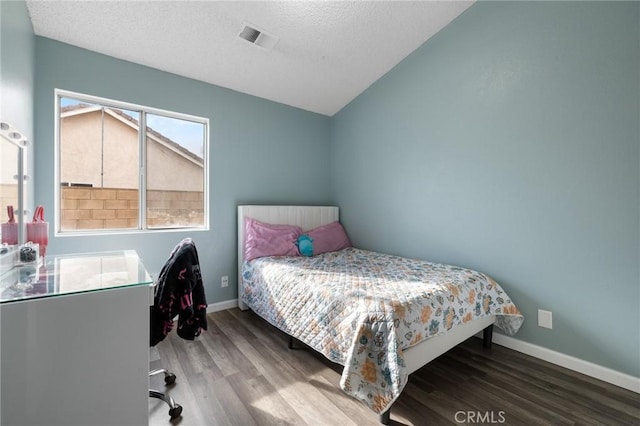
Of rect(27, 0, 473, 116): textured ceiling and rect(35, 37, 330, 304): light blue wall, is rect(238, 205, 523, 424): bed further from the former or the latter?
rect(27, 0, 473, 116): textured ceiling

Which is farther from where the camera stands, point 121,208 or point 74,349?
point 121,208

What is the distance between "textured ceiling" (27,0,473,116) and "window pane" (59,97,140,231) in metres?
0.54

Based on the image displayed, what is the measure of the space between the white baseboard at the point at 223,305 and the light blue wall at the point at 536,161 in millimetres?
1910

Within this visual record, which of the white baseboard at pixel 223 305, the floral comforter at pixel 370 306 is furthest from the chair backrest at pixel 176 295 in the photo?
the white baseboard at pixel 223 305

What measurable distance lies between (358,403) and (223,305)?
188cm

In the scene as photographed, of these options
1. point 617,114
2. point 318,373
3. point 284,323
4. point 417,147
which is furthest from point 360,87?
point 318,373

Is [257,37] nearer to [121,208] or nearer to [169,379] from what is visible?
[121,208]

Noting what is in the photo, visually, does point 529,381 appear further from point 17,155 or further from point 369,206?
point 17,155

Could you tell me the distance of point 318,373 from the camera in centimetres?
187

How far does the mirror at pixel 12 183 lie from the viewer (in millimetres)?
1347

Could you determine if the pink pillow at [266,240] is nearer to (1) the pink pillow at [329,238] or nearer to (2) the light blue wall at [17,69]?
(1) the pink pillow at [329,238]

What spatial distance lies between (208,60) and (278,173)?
1.36m

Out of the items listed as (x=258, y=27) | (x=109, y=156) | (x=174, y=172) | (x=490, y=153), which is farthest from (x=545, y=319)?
(x=109, y=156)

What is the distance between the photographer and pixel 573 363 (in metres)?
1.93
